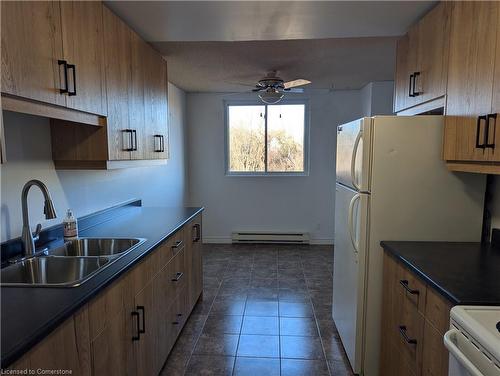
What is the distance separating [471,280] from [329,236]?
12.6 feet

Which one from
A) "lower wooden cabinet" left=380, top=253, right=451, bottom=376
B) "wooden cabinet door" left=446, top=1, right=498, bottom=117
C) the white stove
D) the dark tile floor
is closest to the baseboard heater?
the dark tile floor

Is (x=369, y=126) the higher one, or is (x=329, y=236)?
(x=369, y=126)

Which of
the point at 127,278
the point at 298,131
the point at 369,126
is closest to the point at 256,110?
the point at 298,131

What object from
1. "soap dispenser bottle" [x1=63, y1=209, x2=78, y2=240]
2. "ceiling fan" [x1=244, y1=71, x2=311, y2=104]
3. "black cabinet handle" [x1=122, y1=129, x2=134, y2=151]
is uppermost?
"ceiling fan" [x1=244, y1=71, x2=311, y2=104]

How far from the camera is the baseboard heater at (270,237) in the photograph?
5.19 metres

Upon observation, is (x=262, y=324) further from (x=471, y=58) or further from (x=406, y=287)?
(x=471, y=58)

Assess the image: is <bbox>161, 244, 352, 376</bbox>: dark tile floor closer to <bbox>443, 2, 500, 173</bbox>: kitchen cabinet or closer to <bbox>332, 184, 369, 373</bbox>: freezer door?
<bbox>332, 184, 369, 373</bbox>: freezer door

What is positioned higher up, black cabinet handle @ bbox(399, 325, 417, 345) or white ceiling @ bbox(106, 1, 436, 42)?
white ceiling @ bbox(106, 1, 436, 42)

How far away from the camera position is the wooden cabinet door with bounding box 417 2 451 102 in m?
1.81

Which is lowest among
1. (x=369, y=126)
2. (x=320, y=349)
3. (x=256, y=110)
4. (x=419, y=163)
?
(x=320, y=349)

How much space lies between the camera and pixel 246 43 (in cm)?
271

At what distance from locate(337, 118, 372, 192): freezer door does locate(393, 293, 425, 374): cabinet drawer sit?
70 cm

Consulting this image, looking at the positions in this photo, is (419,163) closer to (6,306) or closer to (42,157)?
(6,306)

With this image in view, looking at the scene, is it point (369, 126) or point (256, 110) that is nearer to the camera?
point (369, 126)
